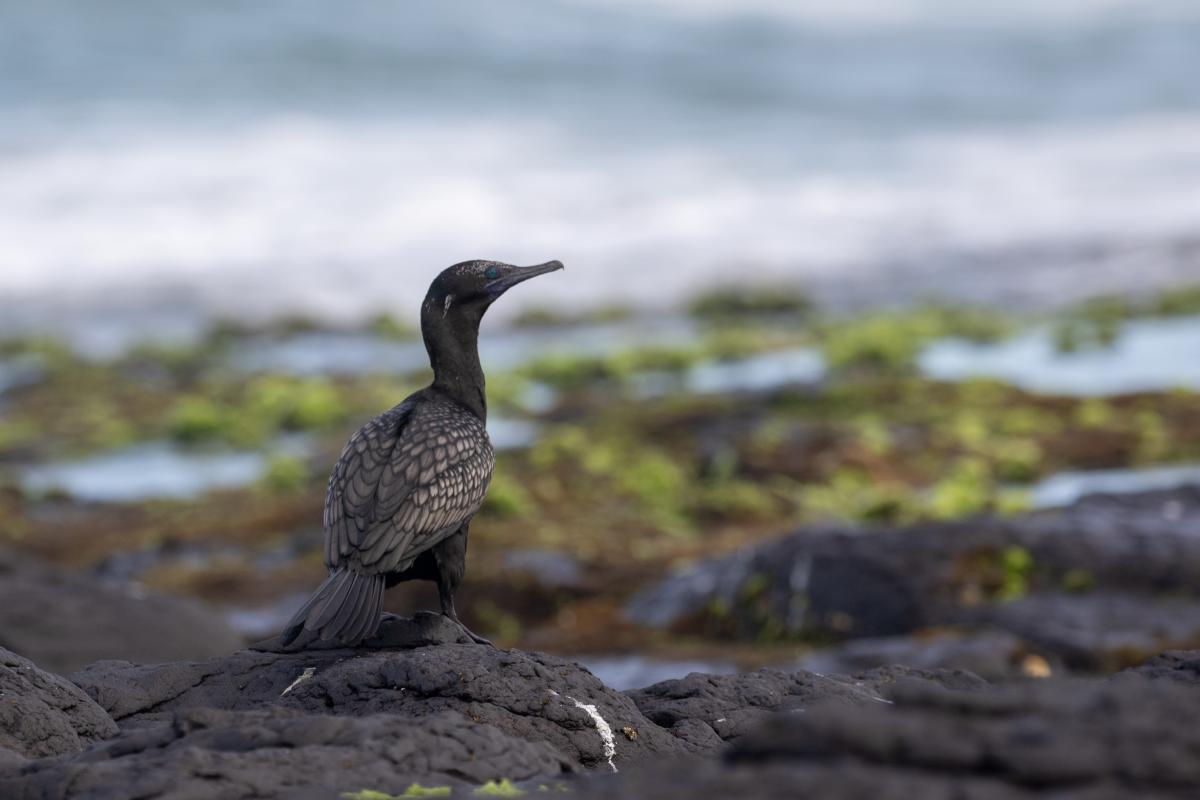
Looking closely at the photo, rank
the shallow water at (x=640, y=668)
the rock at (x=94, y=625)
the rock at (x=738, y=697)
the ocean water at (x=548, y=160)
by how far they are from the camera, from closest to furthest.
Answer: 1. the rock at (x=738, y=697)
2. the rock at (x=94, y=625)
3. the shallow water at (x=640, y=668)
4. the ocean water at (x=548, y=160)

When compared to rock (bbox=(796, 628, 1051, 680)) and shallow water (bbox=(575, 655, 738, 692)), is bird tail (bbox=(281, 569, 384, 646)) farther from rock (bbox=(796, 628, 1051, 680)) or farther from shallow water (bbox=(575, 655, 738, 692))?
shallow water (bbox=(575, 655, 738, 692))

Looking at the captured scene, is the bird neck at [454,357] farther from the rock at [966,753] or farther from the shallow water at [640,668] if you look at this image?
the shallow water at [640,668]

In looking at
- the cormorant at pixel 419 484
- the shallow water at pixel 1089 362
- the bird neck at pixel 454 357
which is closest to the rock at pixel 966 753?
the cormorant at pixel 419 484

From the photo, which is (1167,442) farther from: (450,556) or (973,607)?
(450,556)

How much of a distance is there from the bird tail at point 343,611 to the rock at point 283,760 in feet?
4.01

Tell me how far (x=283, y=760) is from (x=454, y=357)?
2955 mm

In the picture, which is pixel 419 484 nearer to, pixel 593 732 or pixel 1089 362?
pixel 593 732

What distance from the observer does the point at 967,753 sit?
3318mm

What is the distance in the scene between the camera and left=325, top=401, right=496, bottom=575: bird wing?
20.6 feet

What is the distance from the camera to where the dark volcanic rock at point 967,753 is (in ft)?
10.7

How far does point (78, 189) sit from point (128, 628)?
33.5 meters

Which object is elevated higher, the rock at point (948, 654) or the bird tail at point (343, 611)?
the bird tail at point (343, 611)

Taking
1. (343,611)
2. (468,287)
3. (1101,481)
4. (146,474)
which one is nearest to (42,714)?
(343,611)

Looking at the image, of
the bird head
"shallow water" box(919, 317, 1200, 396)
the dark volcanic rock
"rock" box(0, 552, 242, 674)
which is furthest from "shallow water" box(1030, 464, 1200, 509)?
the dark volcanic rock
